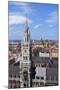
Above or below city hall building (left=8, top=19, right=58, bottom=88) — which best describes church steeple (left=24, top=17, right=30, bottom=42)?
above

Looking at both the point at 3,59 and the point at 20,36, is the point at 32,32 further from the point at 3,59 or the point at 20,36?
the point at 3,59

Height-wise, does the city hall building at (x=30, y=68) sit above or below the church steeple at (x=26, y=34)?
below

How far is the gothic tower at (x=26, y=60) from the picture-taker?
233 cm

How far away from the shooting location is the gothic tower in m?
2.33

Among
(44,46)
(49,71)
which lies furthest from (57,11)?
(49,71)

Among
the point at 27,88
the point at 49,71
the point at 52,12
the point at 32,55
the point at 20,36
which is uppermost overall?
the point at 52,12

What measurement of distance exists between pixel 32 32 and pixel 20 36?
0.43 ft

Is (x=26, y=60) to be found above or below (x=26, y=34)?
below

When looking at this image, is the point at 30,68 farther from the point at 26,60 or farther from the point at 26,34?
the point at 26,34

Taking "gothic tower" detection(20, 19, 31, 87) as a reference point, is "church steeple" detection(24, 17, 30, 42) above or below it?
above

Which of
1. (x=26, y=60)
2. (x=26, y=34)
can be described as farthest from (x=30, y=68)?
(x=26, y=34)

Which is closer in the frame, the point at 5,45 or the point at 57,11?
the point at 5,45

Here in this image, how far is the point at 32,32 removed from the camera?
2.38m

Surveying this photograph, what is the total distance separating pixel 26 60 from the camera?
2.36 metres
